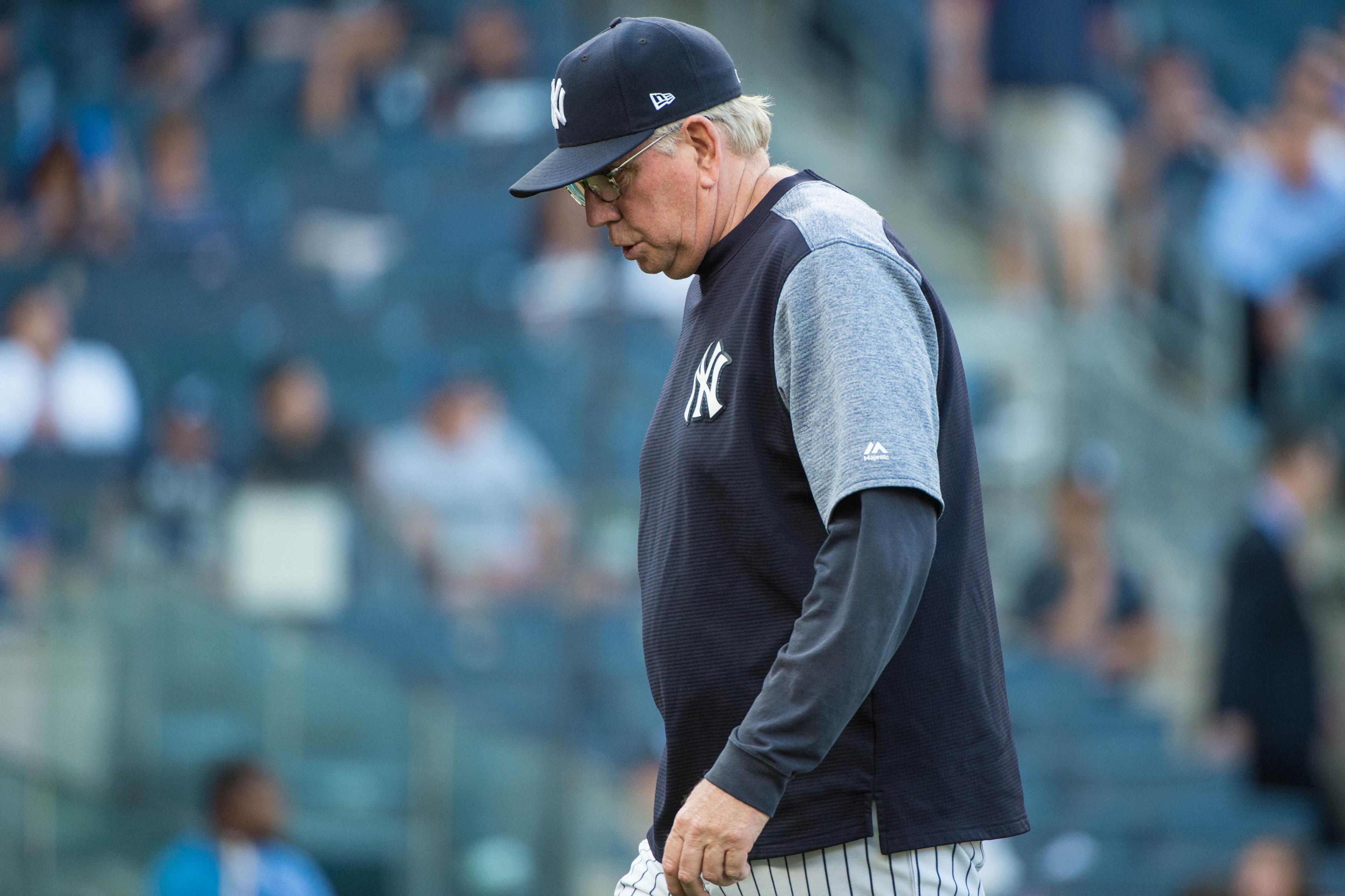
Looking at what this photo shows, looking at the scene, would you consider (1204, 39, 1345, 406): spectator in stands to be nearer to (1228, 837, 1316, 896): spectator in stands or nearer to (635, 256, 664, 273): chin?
(1228, 837, 1316, 896): spectator in stands

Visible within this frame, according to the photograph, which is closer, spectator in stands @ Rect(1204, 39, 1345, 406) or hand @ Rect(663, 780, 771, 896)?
hand @ Rect(663, 780, 771, 896)

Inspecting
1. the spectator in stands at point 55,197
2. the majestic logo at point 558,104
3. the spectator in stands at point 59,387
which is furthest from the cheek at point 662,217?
the spectator in stands at point 55,197

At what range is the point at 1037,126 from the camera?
8656 mm

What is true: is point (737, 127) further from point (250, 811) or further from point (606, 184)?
point (250, 811)

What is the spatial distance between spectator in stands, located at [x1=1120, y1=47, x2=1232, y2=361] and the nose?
270 inches

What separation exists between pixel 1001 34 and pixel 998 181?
2.62 feet

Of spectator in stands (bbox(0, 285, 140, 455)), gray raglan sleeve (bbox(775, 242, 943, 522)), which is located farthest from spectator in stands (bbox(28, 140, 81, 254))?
gray raglan sleeve (bbox(775, 242, 943, 522))

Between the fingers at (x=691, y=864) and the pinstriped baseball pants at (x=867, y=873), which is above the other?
the fingers at (x=691, y=864)

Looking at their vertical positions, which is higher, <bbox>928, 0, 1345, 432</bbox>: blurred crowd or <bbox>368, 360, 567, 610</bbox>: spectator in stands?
<bbox>928, 0, 1345, 432</bbox>: blurred crowd

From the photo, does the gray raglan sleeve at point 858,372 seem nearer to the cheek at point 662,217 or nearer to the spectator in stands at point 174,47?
the cheek at point 662,217

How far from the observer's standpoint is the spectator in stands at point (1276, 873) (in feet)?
19.7

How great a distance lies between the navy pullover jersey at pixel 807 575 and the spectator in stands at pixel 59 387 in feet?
18.0

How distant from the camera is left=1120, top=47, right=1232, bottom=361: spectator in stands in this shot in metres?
8.70

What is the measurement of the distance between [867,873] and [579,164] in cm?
94
